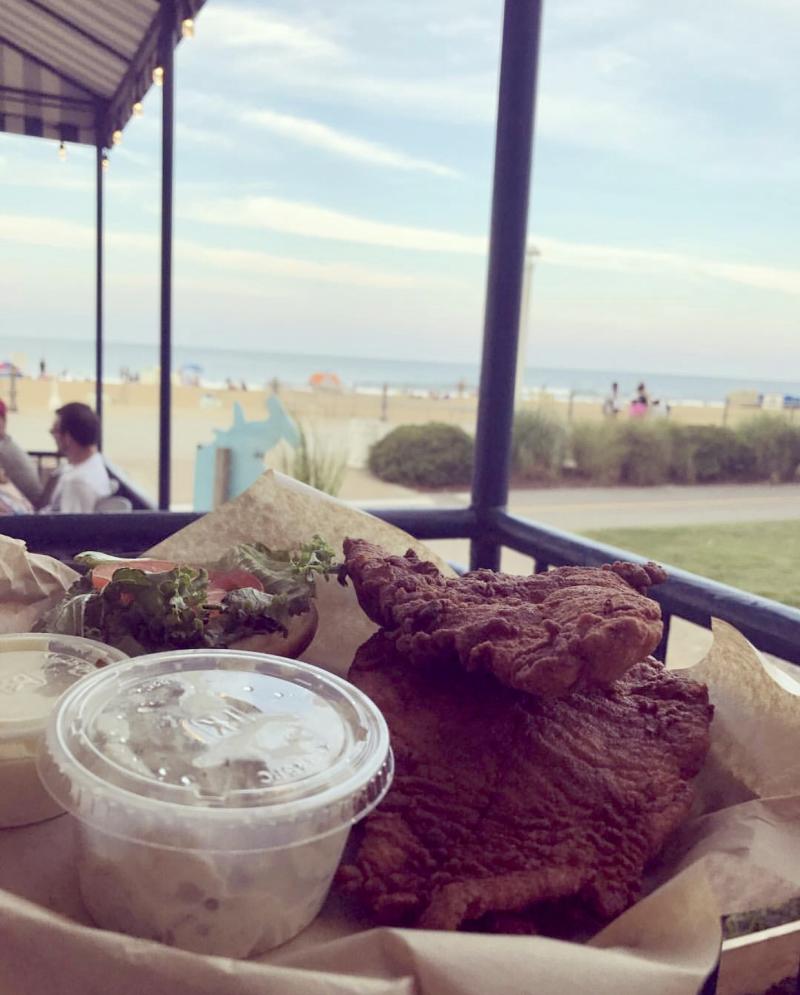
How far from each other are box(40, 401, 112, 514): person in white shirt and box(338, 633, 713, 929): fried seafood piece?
180 inches

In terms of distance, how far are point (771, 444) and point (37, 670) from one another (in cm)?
1565

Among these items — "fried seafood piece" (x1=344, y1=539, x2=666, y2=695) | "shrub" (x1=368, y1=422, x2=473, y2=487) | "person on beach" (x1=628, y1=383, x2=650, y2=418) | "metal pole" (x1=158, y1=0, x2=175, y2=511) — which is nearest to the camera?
"fried seafood piece" (x1=344, y1=539, x2=666, y2=695)

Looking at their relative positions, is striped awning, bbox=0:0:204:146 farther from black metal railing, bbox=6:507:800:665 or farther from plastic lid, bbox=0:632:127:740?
plastic lid, bbox=0:632:127:740

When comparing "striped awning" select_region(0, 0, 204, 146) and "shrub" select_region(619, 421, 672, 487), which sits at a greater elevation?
"striped awning" select_region(0, 0, 204, 146)

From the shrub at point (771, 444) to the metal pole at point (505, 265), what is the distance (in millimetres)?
13995

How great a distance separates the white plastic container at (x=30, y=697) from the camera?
970 mm

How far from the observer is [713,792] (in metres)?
1.09

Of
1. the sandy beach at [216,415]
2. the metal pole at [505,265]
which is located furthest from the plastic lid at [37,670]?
the sandy beach at [216,415]

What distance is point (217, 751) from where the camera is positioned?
0.83 meters

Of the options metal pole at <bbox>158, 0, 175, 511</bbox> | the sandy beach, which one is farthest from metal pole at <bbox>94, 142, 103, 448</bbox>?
the sandy beach

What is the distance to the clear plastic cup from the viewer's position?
0.75 meters

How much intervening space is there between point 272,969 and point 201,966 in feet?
0.19

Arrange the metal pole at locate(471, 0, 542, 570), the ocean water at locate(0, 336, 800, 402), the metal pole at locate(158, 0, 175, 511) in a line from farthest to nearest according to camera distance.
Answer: the ocean water at locate(0, 336, 800, 402)
the metal pole at locate(158, 0, 175, 511)
the metal pole at locate(471, 0, 542, 570)

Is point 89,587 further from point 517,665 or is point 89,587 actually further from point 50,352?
point 50,352
